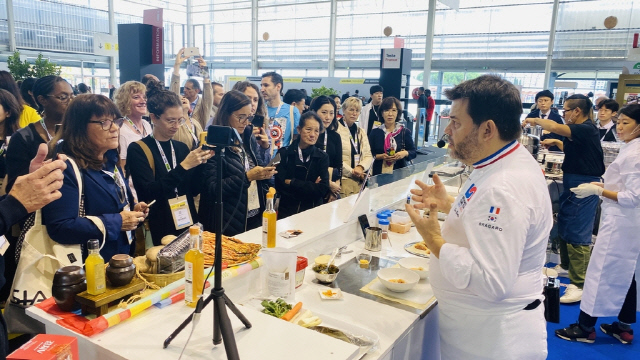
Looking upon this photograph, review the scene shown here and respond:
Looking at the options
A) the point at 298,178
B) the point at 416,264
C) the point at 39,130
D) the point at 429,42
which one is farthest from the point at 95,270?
the point at 429,42

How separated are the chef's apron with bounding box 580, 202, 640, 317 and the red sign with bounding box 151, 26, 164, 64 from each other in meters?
5.53

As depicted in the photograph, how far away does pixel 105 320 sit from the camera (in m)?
1.36

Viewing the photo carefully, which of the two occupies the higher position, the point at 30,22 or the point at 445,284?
the point at 30,22

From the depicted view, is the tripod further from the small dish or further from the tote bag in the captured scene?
the tote bag

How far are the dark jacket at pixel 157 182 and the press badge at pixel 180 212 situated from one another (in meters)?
0.07

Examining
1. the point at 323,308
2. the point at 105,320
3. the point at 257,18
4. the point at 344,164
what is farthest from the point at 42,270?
the point at 257,18

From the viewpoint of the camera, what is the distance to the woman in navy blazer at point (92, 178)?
181 cm

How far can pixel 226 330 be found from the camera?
125cm

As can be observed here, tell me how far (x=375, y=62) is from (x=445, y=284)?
14.1 m

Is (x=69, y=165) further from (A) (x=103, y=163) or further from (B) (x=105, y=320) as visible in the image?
(B) (x=105, y=320)

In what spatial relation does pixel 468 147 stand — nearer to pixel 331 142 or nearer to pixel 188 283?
pixel 188 283

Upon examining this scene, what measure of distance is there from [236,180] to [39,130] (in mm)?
1147

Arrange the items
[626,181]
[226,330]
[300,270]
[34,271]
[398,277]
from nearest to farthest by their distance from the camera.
A: [226,330]
[34,271]
[300,270]
[398,277]
[626,181]

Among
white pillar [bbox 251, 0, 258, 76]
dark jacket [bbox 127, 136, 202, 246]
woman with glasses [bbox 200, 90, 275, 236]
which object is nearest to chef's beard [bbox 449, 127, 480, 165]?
woman with glasses [bbox 200, 90, 275, 236]
